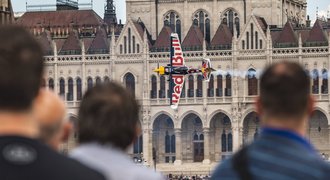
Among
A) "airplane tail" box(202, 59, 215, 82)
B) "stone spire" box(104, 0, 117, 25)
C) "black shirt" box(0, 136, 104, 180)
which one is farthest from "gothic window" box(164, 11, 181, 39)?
"black shirt" box(0, 136, 104, 180)

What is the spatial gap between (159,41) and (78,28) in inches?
610

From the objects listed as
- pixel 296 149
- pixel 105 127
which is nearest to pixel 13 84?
pixel 105 127

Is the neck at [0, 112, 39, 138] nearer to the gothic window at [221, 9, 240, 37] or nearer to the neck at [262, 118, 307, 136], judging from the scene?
the neck at [262, 118, 307, 136]

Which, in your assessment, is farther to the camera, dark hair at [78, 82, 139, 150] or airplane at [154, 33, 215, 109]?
airplane at [154, 33, 215, 109]

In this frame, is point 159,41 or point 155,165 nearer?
point 155,165

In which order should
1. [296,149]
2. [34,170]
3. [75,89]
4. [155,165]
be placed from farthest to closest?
[75,89] → [155,165] → [296,149] → [34,170]

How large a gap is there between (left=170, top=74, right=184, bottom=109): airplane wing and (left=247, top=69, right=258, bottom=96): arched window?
8.83 meters

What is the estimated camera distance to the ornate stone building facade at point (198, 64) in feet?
415

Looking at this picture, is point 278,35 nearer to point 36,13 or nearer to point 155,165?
point 155,165

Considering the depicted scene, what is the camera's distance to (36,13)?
14975 centimetres

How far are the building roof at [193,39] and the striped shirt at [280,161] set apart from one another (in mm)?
120796

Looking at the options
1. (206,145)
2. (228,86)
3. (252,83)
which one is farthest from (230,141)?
(252,83)

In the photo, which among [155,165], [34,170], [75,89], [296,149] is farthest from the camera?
[75,89]

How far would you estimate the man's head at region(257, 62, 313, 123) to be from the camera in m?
9.58
